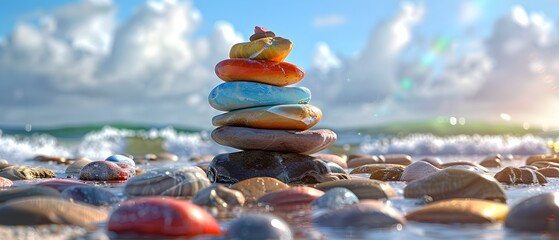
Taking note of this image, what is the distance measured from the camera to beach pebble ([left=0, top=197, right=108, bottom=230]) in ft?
12.1

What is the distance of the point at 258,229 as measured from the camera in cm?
337

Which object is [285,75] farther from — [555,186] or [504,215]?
[504,215]

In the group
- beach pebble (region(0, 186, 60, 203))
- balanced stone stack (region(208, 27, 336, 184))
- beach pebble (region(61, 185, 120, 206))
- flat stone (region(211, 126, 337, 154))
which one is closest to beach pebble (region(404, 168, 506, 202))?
balanced stone stack (region(208, 27, 336, 184))

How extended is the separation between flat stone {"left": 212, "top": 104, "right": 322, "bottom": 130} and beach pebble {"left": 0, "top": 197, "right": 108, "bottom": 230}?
10.9ft

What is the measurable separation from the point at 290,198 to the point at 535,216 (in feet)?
5.75

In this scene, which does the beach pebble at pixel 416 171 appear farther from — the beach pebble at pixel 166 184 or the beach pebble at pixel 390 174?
the beach pebble at pixel 166 184

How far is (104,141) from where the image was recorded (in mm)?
23094

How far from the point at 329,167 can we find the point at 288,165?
0.53m

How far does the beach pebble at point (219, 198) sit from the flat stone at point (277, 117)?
2.20 metres

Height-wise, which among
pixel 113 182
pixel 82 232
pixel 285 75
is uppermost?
pixel 285 75

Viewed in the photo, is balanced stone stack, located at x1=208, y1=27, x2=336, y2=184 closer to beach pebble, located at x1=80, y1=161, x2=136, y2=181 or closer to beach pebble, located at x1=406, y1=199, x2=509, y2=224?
beach pebble, located at x1=80, y1=161, x2=136, y2=181

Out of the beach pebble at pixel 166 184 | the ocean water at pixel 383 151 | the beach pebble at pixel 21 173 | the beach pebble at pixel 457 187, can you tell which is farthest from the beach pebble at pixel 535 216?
the beach pebble at pixel 21 173

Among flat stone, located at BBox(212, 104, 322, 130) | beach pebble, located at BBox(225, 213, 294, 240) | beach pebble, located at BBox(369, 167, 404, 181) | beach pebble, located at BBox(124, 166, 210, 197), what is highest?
flat stone, located at BBox(212, 104, 322, 130)

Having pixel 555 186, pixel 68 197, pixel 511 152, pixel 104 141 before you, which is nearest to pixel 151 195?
pixel 68 197
